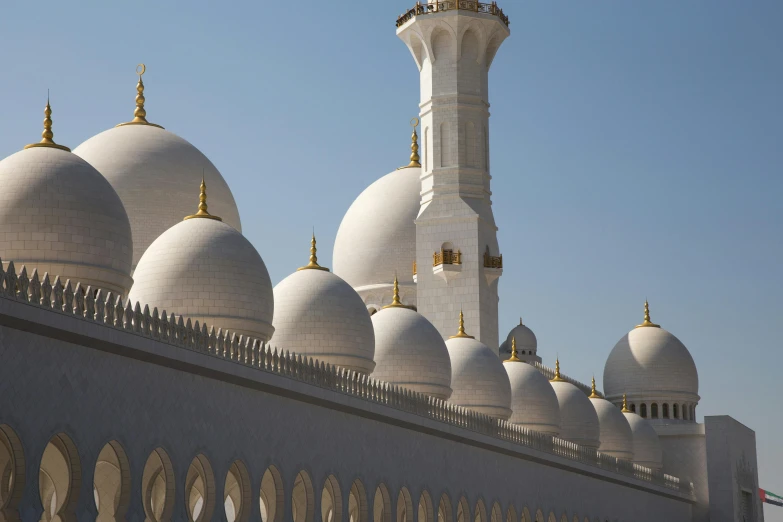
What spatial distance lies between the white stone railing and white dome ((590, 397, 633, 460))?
247 inches

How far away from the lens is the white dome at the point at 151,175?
29.3 m

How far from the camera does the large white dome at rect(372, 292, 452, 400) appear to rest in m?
28.7

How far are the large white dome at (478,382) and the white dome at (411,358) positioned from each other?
200 centimetres

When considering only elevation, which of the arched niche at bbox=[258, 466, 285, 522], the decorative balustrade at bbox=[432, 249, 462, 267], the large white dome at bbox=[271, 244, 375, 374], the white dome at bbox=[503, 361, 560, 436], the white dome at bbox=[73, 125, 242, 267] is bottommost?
the arched niche at bbox=[258, 466, 285, 522]

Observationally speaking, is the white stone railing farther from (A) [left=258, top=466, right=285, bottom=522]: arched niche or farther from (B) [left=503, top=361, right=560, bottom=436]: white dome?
(A) [left=258, top=466, right=285, bottom=522]: arched niche

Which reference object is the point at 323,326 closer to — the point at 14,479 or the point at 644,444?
the point at 14,479

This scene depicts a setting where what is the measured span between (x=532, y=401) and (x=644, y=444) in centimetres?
1067

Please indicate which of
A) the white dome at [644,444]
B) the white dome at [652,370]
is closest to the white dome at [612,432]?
the white dome at [644,444]

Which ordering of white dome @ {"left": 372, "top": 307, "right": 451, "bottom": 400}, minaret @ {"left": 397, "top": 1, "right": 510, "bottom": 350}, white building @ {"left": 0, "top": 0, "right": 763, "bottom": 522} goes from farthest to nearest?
minaret @ {"left": 397, "top": 1, "right": 510, "bottom": 350}
white dome @ {"left": 372, "top": 307, "right": 451, "bottom": 400}
white building @ {"left": 0, "top": 0, "right": 763, "bottom": 522}

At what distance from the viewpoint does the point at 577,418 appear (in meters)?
38.9

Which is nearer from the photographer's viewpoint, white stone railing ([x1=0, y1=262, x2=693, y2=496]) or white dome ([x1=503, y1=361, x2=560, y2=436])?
white stone railing ([x1=0, y1=262, x2=693, y2=496])

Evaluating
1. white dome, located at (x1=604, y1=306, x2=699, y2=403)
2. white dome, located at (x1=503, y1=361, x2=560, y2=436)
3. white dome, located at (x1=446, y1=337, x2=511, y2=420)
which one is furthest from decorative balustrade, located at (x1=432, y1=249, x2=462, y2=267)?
white dome, located at (x1=604, y1=306, x2=699, y2=403)

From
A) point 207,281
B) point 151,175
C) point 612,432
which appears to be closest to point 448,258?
point 612,432

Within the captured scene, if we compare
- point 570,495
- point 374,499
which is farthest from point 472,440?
point 570,495
